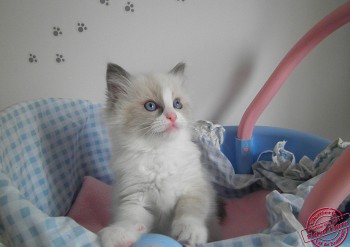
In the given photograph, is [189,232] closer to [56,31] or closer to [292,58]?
[292,58]

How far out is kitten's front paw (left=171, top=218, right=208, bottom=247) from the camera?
26.2 inches

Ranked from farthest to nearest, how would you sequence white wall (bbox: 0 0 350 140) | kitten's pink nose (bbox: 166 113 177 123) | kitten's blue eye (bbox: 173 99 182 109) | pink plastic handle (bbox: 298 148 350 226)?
white wall (bbox: 0 0 350 140), kitten's blue eye (bbox: 173 99 182 109), kitten's pink nose (bbox: 166 113 177 123), pink plastic handle (bbox: 298 148 350 226)

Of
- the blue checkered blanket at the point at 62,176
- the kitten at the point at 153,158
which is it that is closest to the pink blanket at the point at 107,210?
the blue checkered blanket at the point at 62,176

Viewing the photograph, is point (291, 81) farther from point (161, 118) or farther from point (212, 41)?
point (161, 118)

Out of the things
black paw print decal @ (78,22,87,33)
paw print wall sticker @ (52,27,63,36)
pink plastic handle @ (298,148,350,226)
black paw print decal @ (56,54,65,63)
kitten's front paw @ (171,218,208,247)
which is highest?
pink plastic handle @ (298,148,350,226)

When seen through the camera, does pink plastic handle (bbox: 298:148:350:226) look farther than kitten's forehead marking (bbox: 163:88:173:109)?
No

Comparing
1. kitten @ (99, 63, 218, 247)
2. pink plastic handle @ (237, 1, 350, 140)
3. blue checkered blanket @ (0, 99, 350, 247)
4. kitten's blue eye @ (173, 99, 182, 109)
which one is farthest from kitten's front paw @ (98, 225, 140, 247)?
pink plastic handle @ (237, 1, 350, 140)

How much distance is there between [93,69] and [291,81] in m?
1.14

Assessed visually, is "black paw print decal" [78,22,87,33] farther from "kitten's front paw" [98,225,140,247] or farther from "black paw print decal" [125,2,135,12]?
"kitten's front paw" [98,225,140,247]

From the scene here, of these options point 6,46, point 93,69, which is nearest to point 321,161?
point 93,69

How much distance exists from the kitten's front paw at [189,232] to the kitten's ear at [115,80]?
50 cm

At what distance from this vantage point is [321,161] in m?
1.03

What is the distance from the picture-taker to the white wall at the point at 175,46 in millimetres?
1397

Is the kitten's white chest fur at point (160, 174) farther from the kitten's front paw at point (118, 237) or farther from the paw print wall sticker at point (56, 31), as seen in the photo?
the paw print wall sticker at point (56, 31)
